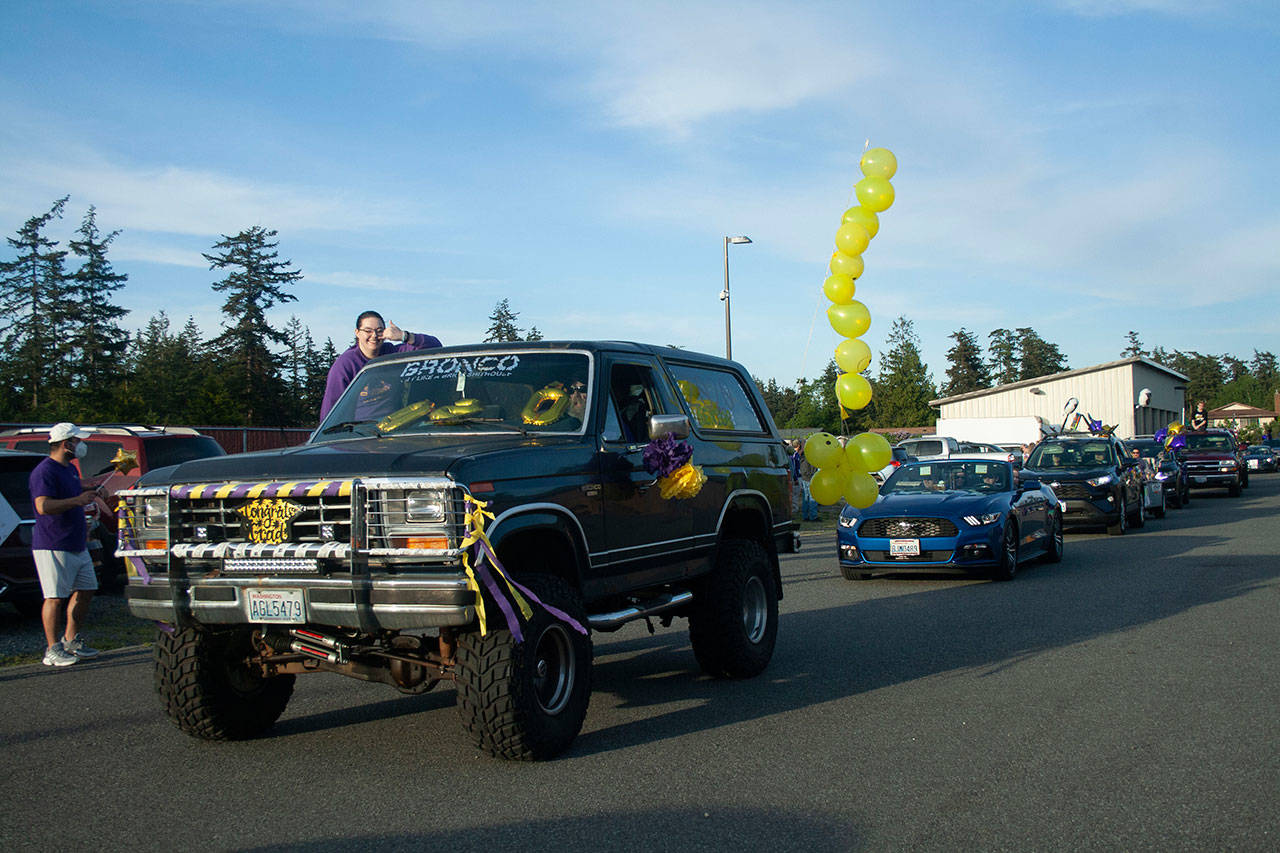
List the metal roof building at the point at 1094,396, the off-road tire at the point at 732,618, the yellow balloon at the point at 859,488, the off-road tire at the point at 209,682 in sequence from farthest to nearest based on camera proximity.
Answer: the metal roof building at the point at 1094,396 → the yellow balloon at the point at 859,488 → the off-road tire at the point at 732,618 → the off-road tire at the point at 209,682

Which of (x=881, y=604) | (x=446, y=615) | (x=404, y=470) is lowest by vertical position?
(x=881, y=604)

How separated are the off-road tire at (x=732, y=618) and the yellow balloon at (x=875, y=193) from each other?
4.91 m

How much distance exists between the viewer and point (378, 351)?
7.72m

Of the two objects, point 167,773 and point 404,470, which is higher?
point 404,470

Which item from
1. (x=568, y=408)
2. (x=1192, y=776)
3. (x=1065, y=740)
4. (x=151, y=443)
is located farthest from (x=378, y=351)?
(x=151, y=443)

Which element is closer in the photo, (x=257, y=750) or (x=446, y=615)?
(x=446, y=615)

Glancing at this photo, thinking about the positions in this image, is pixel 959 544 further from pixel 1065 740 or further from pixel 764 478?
pixel 1065 740

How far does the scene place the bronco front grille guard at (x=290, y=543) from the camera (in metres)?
4.74

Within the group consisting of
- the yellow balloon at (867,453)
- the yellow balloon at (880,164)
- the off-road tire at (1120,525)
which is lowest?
the off-road tire at (1120,525)

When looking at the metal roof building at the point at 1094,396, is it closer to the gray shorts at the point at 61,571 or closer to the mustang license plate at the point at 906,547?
the mustang license plate at the point at 906,547

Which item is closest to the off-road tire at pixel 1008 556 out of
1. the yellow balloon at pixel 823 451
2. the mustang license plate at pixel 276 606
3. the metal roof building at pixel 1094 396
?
the yellow balloon at pixel 823 451

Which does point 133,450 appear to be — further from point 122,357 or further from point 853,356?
point 122,357

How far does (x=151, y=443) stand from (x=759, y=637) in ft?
28.6

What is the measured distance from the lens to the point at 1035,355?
5428 inches
